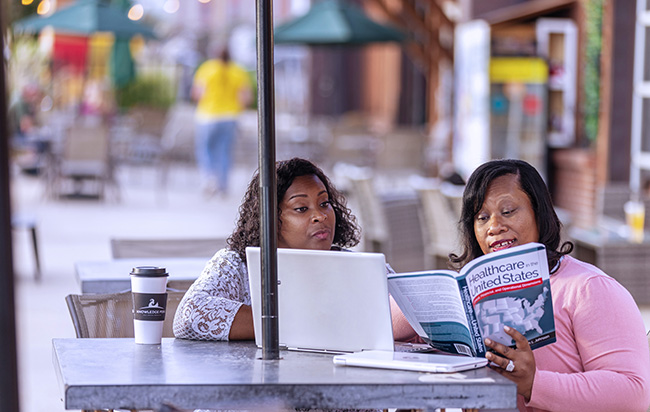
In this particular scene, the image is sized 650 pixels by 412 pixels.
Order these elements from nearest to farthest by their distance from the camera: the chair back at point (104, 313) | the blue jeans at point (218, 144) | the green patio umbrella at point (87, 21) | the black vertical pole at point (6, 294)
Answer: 1. the black vertical pole at point (6, 294)
2. the chair back at point (104, 313)
3. the green patio umbrella at point (87, 21)
4. the blue jeans at point (218, 144)

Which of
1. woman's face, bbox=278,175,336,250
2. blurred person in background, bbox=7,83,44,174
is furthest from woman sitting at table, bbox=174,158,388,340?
blurred person in background, bbox=7,83,44,174

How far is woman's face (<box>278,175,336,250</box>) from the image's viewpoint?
298 centimetres

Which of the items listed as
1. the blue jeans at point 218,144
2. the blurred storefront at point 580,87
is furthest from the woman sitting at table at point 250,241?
the blue jeans at point 218,144

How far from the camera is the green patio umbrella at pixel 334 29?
41.9ft

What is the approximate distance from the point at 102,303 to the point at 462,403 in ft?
4.74

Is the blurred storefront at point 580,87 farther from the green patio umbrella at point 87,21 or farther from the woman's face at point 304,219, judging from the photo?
the woman's face at point 304,219

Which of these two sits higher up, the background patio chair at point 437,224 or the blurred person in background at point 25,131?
the blurred person in background at point 25,131

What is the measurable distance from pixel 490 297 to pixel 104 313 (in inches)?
55.4

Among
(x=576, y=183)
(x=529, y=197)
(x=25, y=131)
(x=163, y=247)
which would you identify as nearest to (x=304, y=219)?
(x=529, y=197)

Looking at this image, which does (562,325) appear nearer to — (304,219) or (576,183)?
(304,219)

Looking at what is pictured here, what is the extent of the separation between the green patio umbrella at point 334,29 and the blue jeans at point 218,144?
1393 mm

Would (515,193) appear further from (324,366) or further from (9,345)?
(9,345)

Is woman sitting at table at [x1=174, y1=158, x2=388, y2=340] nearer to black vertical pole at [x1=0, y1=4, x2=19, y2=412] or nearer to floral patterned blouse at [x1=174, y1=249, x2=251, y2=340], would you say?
floral patterned blouse at [x1=174, y1=249, x2=251, y2=340]

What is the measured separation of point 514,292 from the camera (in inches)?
88.6
